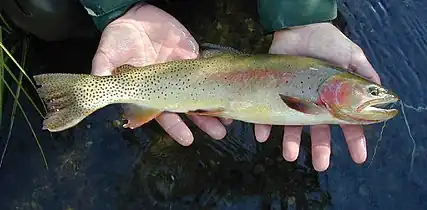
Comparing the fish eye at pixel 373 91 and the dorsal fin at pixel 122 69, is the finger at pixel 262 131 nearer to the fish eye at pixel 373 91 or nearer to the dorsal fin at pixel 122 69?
the fish eye at pixel 373 91

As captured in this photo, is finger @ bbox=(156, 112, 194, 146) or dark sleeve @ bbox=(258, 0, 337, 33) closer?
finger @ bbox=(156, 112, 194, 146)

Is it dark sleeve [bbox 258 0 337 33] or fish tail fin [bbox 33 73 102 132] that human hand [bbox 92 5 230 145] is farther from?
dark sleeve [bbox 258 0 337 33]

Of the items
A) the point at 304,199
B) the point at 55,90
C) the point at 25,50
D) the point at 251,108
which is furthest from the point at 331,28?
the point at 25,50

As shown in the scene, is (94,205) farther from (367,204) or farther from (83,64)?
(367,204)

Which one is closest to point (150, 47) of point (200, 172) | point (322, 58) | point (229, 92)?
point (229, 92)

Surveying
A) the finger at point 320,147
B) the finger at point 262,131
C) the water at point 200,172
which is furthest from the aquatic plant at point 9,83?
the finger at point 320,147

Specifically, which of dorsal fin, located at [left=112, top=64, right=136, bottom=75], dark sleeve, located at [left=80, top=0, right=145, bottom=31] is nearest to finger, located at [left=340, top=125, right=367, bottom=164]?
dorsal fin, located at [left=112, top=64, right=136, bottom=75]

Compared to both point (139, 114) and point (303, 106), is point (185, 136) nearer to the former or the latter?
point (139, 114)

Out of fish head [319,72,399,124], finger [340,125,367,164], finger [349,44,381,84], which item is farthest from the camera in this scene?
finger [349,44,381,84]

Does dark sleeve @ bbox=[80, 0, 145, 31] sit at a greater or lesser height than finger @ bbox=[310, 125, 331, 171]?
greater
